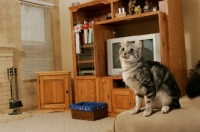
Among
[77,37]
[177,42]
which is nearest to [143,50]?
[177,42]

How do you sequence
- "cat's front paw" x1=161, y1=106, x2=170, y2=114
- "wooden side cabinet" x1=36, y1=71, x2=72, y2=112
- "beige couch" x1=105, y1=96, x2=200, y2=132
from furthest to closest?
"wooden side cabinet" x1=36, y1=71, x2=72, y2=112 < "cat's front paw" x1=161, y1=106, x2=170, y2=114 < "beige couch" x1=105, y1=96, x2=200, y2=132

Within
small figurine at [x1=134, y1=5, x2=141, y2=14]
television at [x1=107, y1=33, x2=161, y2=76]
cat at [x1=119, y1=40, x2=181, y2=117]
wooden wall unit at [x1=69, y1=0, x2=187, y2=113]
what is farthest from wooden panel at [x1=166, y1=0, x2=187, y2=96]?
cat at [x1=119, y1=40, x2=181, y2=117]

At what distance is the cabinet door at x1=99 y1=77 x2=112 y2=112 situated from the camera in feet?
11.8

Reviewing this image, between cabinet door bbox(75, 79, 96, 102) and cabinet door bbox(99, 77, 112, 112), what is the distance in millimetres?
142

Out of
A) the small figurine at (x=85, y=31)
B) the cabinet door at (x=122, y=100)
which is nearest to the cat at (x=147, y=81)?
the cabinet door at (x=122, y=100)

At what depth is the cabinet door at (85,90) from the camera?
12.5 ft

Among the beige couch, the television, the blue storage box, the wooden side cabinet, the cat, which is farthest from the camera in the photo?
the wooden side cabinet

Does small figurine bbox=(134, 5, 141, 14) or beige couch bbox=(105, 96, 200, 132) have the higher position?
small figurine bbox=(134, 5, 141, 14)

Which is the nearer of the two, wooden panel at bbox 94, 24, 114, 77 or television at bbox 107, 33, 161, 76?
television at bbox 107, 33, 161, 76

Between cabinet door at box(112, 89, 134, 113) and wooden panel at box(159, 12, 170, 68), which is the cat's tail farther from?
cabinet door at box(112, 89, 134, 113)

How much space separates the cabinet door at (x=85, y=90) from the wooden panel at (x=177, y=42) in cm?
128

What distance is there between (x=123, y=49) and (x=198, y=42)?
200 cm

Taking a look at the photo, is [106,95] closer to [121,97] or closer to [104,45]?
[121,97]

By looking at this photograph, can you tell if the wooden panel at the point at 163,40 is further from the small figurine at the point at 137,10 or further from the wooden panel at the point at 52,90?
the wooden panel at the point at 52,90
